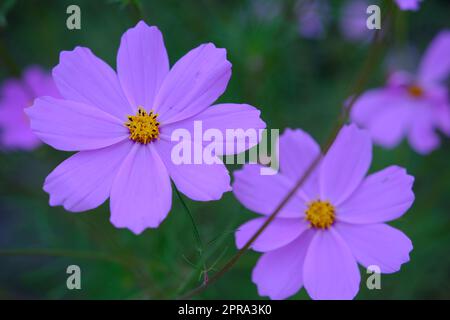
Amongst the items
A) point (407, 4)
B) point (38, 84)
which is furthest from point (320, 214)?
point (38, 84)

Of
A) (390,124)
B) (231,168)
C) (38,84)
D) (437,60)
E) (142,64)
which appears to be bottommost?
(142,64)

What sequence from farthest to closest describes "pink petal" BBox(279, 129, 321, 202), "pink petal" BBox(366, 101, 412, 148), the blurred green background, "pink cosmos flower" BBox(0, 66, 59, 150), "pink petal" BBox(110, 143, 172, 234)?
"pink cosmos flower" BBox(0, 66, 59, 150) < "pink petal" BBox(366, 101, 412, 148) < the blurred green background < "pink petal" BBox(279, 129, 321, 202) < "pink petal" BBox(110, 143, 172, 234)

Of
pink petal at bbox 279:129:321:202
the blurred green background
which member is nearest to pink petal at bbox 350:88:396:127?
the blurred green background

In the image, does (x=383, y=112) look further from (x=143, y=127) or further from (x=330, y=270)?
(x=143, y=127)

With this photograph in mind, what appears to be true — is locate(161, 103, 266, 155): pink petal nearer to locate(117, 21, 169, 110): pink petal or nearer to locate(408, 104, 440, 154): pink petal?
locate(117, 21, 169, 110): pink petal

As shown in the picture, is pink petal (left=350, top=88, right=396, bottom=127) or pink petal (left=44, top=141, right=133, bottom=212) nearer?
pink petal (left=44, top=141, right=133, bottom=212)

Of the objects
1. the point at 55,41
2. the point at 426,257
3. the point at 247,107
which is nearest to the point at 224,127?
the point at 247,107

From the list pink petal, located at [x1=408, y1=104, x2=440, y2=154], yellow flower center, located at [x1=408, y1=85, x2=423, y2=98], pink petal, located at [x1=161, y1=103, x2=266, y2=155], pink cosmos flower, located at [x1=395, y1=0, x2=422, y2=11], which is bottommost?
pink petal, located at [x1=161, y1=103, x2=266, y2=155]

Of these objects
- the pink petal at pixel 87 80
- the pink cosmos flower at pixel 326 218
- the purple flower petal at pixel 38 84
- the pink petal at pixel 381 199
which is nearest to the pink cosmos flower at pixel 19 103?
the purple flower petal at pixel 38 84
